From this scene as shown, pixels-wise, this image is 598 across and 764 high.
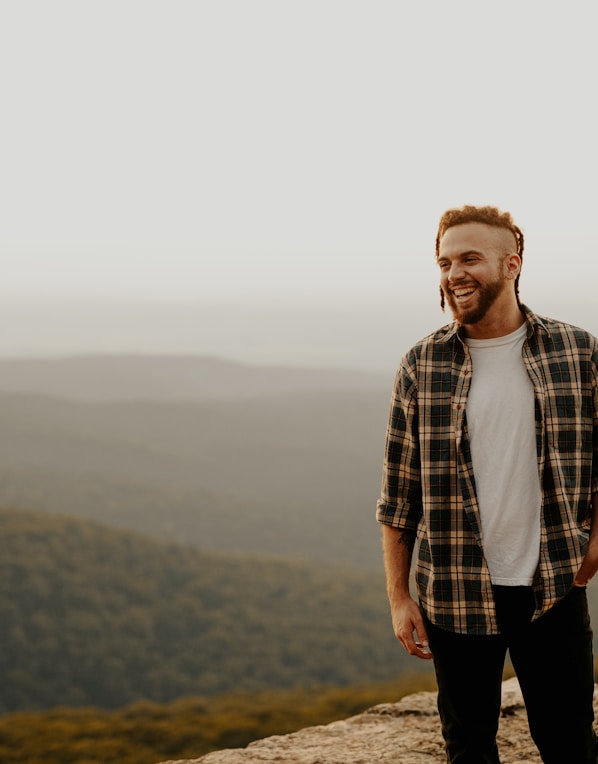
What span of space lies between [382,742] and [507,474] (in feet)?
9.01

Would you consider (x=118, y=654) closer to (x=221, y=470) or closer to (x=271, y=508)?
(x=271, y=508)

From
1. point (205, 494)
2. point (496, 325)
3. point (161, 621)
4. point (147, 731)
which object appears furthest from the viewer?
point (205, 494)

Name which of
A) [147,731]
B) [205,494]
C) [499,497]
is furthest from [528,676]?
[205,494]

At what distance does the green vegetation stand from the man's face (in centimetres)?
2310

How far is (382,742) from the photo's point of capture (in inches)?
183

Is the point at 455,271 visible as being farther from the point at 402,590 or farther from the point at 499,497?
the point at 402,590

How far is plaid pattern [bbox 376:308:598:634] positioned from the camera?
2.63 meters

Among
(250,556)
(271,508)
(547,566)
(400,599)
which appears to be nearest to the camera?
(547,566)

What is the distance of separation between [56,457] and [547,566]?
193 m

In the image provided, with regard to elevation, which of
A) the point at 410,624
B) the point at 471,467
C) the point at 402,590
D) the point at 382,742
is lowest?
the point at 382,742

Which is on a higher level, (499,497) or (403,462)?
(403,462)

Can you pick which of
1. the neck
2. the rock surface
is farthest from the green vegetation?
the neck

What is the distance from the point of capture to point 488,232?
8.97 feet

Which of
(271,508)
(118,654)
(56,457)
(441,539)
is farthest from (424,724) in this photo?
(56,457)
